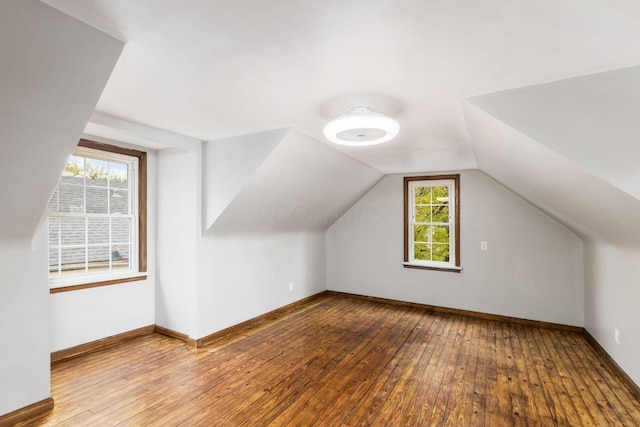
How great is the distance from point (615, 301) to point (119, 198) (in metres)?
5.30

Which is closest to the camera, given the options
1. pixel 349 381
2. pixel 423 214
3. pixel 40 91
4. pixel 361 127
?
pixel 40 91

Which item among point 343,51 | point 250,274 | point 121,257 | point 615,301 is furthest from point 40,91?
point 615,301

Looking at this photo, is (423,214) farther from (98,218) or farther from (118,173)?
(98,218)

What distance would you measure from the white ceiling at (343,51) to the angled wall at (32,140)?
131 millimetres

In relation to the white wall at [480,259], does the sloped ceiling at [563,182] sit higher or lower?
higher

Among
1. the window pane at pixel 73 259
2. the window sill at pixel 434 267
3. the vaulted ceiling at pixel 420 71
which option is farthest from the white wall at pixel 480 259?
the window pane at pixel 73 259

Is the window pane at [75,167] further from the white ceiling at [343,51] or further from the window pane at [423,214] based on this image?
the window pane at [423,214]

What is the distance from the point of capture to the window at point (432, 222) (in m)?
4.71

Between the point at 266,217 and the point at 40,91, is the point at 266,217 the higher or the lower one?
the lower one

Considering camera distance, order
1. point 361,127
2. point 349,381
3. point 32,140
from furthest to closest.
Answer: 1. point 349,381
2. point 361,127
3. point 32,140

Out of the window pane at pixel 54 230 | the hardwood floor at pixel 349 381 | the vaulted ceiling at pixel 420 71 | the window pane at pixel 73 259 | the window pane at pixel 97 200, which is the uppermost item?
the vaulted ceiling at pixel 420 71

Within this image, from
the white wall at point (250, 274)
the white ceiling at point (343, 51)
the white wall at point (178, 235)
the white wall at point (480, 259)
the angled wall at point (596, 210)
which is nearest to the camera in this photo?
the white ceiling at point (343, 51)

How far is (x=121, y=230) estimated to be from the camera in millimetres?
3578

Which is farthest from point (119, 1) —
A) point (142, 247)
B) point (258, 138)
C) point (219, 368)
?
point (142, 247)
